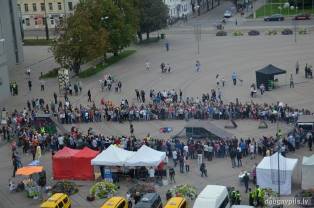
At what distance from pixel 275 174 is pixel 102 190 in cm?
883

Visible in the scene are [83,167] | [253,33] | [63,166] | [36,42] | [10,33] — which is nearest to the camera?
[83,167]

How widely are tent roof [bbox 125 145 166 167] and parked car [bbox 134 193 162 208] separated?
462cm

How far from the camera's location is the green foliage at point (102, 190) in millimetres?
33344

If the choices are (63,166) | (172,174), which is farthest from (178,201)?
(63,166)

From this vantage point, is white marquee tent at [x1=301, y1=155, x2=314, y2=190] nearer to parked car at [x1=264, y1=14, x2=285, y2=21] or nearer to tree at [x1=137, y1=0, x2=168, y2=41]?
tree at [x1=137, y1=0, x2=168, y2=41]

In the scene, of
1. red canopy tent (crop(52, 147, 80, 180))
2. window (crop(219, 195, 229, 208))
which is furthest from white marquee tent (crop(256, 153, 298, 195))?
red canopy tent (crop(52, 147, 80, 180))

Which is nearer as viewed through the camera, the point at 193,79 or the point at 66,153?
the point at 66,153

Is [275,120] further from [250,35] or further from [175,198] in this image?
[250,35]

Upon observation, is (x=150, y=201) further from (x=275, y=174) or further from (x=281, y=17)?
(x=281, y=17)

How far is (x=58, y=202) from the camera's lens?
100 feet

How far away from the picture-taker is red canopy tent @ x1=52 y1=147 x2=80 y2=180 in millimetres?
36719

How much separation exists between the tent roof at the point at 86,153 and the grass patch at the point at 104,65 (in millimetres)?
27848

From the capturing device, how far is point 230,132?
1677 inches

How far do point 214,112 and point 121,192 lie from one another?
13.6 m
